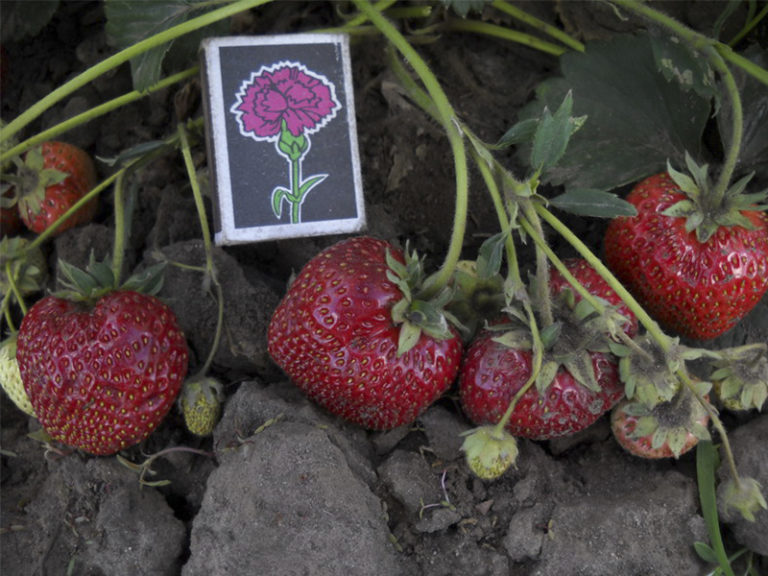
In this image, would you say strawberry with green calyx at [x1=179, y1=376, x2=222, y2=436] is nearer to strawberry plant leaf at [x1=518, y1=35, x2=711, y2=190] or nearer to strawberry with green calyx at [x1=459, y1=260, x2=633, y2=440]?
strawberry with green calyx at [x1=459, y1=260, x2=633, y2=440]

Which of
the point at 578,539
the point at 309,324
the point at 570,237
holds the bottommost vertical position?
the point at 578,539

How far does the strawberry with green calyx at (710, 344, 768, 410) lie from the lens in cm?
117

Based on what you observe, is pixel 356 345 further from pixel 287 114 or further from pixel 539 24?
pixel 539 24

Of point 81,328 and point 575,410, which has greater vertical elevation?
point 81,328

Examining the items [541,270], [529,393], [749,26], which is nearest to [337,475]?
[529,393]

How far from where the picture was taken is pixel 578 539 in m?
1.14

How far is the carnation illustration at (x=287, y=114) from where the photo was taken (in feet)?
4.24

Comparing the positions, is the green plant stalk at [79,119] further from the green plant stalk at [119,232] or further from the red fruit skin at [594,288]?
the red fruit skin at [594,288]

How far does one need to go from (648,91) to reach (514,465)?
2.52 feet

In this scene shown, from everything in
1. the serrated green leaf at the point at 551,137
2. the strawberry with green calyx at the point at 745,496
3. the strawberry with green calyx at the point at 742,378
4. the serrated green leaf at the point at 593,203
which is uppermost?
the serrated green leaf at the point at 551,137

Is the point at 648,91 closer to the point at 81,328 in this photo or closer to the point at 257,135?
the point at 257,135

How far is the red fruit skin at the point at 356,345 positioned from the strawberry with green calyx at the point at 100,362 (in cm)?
18

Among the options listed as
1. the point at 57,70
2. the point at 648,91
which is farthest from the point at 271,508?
the point at 57,70

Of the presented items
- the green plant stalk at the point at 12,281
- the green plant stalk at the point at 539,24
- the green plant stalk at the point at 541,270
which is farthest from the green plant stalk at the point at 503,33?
the green plant stalk at the point at 12,281
